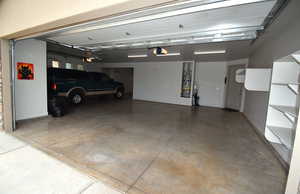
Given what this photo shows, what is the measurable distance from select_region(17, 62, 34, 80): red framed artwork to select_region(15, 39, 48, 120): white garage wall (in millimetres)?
84

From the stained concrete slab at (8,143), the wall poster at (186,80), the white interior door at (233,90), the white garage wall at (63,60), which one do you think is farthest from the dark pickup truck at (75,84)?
the white interior door at (233,90)

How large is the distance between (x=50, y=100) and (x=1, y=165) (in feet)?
9.90

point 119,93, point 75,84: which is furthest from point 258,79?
point 119,93

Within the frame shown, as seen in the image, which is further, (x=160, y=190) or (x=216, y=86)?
(x=216, y=86)

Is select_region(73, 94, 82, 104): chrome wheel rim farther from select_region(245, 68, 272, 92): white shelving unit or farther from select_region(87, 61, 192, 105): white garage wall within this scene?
select_region(245, 68, 272, 92): white shelving unit

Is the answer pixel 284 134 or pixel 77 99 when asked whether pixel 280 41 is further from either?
pixel 77 99

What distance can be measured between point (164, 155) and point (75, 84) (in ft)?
17.9

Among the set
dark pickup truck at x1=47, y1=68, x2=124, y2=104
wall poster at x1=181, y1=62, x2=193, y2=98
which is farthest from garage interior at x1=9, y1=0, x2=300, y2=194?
wall poster at x1=181, y1=62, x2=193, y2=98

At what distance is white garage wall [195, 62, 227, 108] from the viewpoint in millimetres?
7213

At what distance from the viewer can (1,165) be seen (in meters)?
2.00

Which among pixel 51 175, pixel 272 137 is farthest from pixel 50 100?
pixel 272 137

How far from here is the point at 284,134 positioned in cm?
183

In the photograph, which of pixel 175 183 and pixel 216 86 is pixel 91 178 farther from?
pixel 216 86

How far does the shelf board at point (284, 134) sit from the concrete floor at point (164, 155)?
2.18 ft
